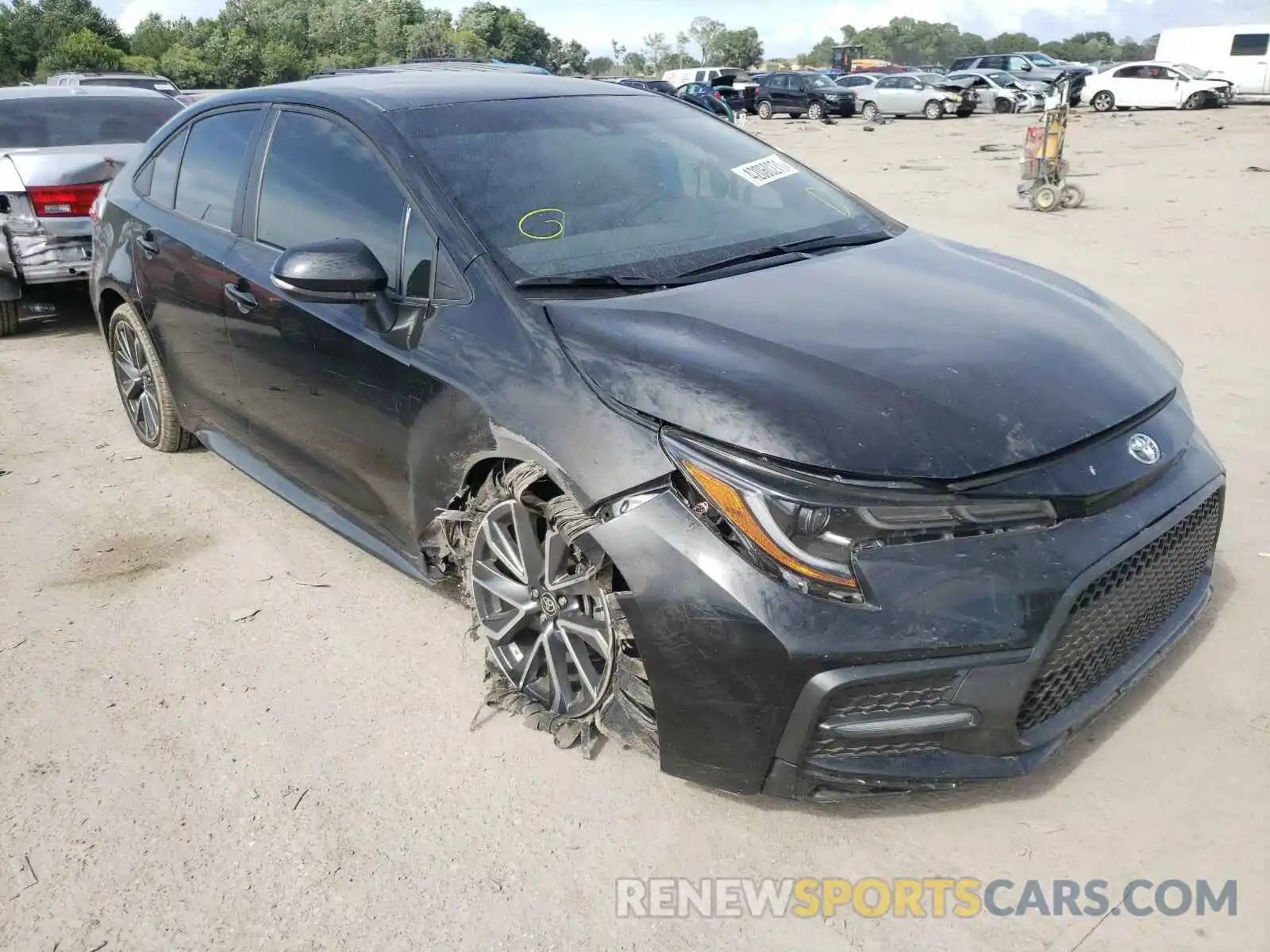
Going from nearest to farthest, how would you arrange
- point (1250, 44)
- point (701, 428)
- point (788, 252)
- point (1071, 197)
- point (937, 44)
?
point (701, 428) → point (788, 252) → point (1071, 197) → point (1250, 44) → point (937, 44)

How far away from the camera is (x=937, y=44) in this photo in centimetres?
14912

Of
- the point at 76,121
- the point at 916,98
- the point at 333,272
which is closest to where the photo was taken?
the point at 333,272

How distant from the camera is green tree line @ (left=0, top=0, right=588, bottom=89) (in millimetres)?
49906

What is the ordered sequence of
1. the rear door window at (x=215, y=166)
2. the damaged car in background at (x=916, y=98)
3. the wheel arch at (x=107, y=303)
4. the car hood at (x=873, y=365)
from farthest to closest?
the damaged car in background at (x=916, y=98), the wheel arch at (x=107, y=303), the rear door window at (x=215, y=166), the car hood at (x=873, y=365)

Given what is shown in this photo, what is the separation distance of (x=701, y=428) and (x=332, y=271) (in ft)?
4.02

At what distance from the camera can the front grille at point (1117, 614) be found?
230cm

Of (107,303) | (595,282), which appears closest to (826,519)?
(595,282)

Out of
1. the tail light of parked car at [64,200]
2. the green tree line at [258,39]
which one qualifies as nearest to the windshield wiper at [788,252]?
the tail light of parked car at [64,200]

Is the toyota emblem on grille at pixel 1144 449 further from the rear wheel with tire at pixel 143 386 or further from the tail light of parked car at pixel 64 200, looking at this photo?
the tail light of parked car at pixel 64 200

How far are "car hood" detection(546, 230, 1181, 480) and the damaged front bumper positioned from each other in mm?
212

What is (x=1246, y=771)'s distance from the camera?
8.57 ft

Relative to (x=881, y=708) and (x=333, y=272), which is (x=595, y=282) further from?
(x=881, y=708)

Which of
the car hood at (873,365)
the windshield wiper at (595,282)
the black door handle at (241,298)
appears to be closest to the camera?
the car hood at (873,365)

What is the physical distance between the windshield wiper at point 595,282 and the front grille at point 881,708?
4.22 ft
